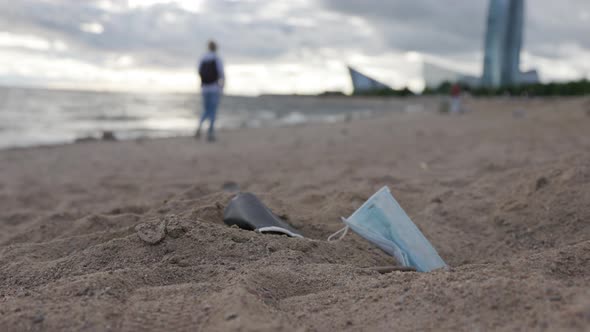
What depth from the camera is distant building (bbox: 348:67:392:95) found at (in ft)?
232

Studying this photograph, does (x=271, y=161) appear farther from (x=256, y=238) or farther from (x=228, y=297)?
(x=228, y=297)

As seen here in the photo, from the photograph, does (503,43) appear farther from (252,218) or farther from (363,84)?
(252,218)

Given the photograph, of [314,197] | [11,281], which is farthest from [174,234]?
[314,197]

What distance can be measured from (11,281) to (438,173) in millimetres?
3278

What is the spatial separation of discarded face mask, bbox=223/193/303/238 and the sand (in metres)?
0.11

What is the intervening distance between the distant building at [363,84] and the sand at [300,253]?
66.9 meters

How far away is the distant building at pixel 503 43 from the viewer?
46.7 meters

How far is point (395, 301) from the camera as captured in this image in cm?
147

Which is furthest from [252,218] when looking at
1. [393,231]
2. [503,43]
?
[503,43]

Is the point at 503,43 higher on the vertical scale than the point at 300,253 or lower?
higher

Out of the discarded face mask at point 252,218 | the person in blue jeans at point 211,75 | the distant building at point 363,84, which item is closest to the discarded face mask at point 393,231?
the discarded face mask at point 252,218

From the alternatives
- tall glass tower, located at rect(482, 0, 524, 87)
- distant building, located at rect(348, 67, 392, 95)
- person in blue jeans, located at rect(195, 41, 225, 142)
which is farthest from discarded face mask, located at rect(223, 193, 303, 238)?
distant building, located at rect(348, 67, 392, 95)

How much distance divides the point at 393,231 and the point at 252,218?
0.64 meters

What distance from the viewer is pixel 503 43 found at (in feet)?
161
